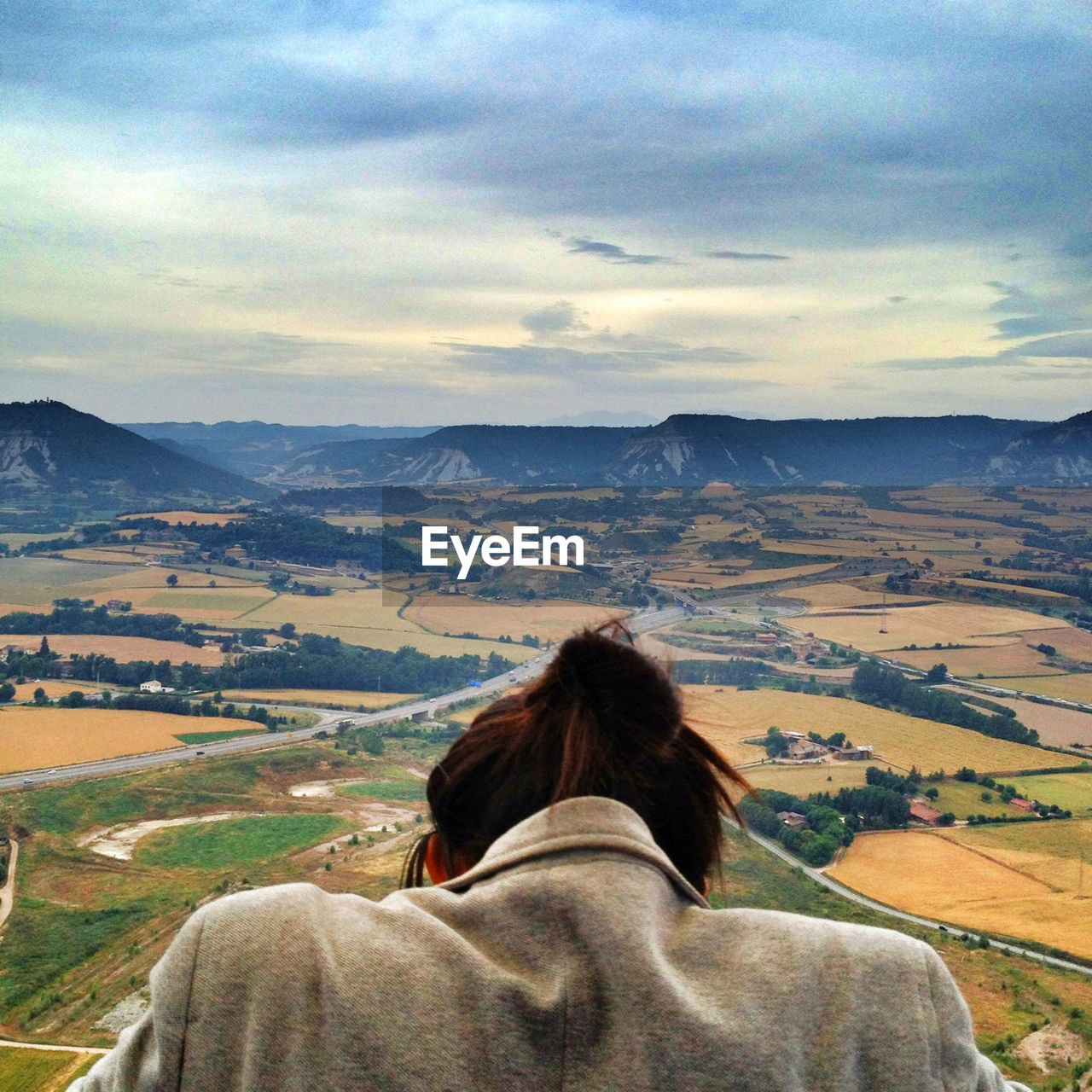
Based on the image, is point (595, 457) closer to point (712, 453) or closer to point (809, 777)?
point (712, 453)

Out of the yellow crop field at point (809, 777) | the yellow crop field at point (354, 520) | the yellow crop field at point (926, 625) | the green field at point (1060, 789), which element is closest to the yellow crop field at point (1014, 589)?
the yellow crop field at point (926, 625)

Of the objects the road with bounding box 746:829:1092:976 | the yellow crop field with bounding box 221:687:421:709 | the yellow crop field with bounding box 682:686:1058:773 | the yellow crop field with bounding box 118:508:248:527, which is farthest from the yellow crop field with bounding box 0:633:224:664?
the road with bounding box 746:829:1092:976

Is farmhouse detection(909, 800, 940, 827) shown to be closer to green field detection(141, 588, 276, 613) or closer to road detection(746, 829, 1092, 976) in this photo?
road detection(746, 829, 1092, 976)

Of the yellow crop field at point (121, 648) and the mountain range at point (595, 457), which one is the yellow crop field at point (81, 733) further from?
the mountain range at point (595, 457)

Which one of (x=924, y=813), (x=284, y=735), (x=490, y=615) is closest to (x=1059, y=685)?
(x=924, y=813)

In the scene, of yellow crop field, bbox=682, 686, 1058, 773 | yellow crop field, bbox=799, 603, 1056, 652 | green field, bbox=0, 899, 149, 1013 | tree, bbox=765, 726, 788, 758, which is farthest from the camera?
yellow crop field, bbox=799, 603, 1056, 652

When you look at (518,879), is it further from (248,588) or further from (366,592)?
(248,588)
